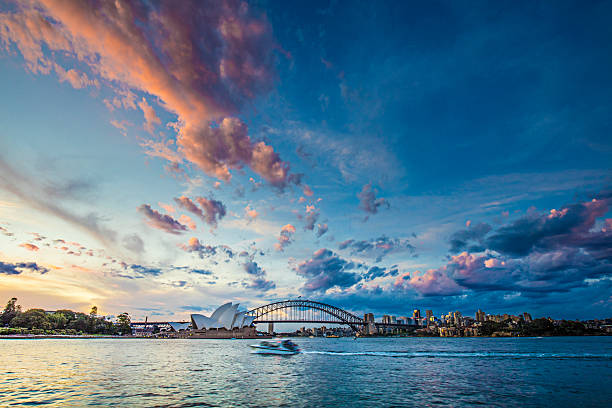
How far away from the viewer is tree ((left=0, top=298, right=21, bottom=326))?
154312 millimetres

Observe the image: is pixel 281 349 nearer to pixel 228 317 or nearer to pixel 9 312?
pixel 228 317

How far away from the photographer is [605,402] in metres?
18.4

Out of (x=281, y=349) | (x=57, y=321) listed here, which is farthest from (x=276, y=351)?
(x=57, y=321)

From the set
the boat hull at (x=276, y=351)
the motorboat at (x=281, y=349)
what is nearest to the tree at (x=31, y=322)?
the boat hull at (x=276, y=351)

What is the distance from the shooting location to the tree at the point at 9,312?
154m

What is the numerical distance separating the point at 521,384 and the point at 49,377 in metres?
37.0

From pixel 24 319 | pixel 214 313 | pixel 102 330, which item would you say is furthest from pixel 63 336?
pixel 214 313

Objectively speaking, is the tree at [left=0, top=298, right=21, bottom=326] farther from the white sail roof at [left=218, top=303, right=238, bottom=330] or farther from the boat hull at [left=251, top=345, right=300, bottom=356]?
the boat hull at [left=251, top=345, right=300, bottom=356]

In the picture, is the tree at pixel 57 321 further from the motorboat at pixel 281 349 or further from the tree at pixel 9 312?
the motorboat at pixel 281 349

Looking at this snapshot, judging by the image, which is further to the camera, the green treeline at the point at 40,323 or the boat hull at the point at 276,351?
the green treeline at the point at 40,323

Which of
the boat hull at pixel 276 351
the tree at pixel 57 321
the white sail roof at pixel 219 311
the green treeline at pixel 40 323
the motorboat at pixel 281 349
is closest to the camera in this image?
the boat hull at pixel 276 351

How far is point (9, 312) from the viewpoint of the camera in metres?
159

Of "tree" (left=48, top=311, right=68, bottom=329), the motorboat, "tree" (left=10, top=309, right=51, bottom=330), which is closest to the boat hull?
the motorboat

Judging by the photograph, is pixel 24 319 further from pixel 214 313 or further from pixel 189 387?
pixel 189 387
